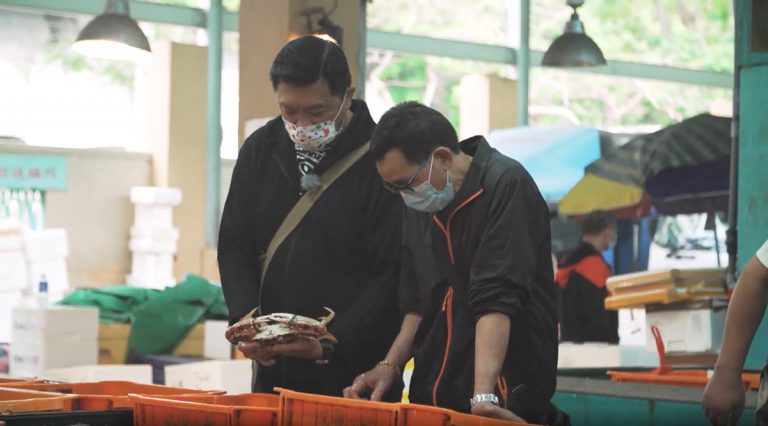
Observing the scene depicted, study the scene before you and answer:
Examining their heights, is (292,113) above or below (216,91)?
below

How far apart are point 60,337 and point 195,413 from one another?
6.24 metres

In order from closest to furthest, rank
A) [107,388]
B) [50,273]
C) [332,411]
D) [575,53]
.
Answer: [332,411]
[107,388]
[575,53]
[50,273]

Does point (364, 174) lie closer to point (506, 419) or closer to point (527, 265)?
point (527, 265)

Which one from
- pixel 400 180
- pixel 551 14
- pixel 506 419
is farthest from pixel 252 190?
pixel 551 14

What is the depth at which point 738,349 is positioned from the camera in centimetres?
356

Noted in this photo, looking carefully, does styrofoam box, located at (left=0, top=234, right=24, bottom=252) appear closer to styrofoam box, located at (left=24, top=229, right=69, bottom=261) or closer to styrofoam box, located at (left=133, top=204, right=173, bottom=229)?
styrofoam box, located at (left=24, top=229, right=69, bottom=261)

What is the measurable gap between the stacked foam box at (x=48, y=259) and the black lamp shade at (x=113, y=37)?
2.76 m

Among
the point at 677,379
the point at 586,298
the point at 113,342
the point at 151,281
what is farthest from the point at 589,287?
the point at 151,281

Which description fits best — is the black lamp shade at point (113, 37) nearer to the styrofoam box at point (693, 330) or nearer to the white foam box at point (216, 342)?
the white foam box at point (216, 342)

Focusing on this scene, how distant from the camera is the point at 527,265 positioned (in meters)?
3.46

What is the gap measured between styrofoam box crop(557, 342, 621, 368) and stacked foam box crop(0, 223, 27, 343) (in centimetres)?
606

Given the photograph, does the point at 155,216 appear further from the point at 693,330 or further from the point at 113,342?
the point at 693,330

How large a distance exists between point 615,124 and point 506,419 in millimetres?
25617

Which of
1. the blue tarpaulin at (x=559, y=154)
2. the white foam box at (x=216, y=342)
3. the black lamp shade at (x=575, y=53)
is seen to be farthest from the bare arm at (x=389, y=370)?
the black lamp shade at (x=575, y=53)
